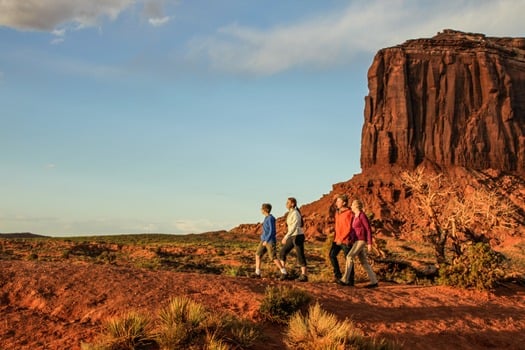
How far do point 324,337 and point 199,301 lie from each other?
2757 millimetres

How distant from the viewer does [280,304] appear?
30.3ft

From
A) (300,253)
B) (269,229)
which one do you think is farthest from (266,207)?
(300,253)

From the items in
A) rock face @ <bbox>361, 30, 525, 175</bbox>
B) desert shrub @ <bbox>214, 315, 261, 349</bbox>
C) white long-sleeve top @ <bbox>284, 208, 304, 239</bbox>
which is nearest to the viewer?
desert shrub @ <bbox>214, 315, 261, 349</bbox>

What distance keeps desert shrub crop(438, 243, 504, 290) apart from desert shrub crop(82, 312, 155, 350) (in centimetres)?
875

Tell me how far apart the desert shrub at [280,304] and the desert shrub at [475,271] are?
18.2ft

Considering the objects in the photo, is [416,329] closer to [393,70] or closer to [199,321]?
[199,321]

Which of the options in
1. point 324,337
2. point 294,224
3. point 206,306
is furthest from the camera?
point 294,224

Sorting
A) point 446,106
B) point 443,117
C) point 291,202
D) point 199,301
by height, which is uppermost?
point 446,106

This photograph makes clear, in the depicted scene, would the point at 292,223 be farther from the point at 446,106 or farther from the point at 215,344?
the point at 446,106

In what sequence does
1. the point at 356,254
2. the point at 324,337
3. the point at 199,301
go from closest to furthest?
1. the point at 324,337
2. the point at 199,301
3. the point at 356,254

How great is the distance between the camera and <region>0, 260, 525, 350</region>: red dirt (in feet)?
27.5

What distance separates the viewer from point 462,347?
9.41m

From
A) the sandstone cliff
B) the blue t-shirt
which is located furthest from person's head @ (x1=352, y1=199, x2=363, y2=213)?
the sandstone cliff

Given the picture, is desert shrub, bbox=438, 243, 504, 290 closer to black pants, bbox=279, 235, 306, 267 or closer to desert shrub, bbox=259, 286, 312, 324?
black pants, bbox=279, 235, 306, 267
